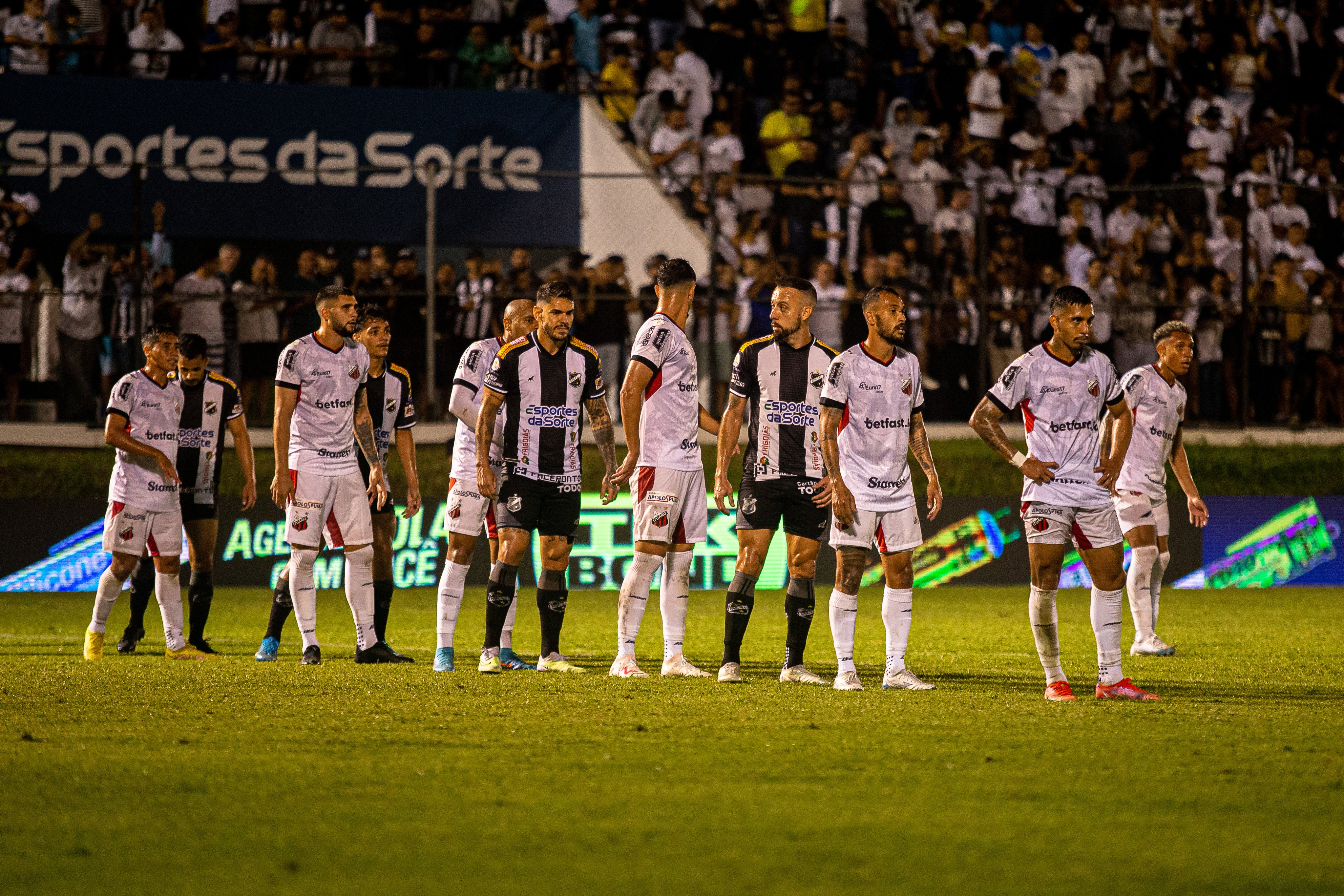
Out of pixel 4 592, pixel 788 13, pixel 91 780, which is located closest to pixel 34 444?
pixel 4 592

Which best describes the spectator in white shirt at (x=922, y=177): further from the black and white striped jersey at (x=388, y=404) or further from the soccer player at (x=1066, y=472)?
the soccer player at (x=1066, y=472)

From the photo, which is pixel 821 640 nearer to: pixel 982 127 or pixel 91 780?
pixel 91 780

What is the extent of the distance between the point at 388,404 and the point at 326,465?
95cm

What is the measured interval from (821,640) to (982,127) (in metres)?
11.6

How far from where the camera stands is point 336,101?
17.9 meters

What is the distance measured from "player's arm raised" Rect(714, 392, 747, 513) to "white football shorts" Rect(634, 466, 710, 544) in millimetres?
166

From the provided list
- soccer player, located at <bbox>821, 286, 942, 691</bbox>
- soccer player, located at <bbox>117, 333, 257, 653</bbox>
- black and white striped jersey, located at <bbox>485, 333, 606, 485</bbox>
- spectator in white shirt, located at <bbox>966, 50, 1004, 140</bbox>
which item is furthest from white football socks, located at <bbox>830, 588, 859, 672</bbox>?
spectator in white shirt, located at <bbox>966, 50, 1004, 140</bbox>

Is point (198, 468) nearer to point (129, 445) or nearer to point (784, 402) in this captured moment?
point (129, 445)

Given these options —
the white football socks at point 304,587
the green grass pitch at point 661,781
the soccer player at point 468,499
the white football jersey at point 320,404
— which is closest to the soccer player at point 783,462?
the green grass pitch at point 661,781

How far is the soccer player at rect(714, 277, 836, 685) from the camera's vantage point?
855 centimetres

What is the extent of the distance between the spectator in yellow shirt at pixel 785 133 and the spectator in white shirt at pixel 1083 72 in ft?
14.8

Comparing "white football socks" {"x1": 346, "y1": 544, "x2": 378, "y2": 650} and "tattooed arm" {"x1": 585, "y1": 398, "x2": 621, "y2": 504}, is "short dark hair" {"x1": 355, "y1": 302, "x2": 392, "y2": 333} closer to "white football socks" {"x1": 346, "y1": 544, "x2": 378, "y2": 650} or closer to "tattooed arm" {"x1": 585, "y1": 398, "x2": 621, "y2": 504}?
"white football socks" {"x1": 346, "y1": 544, "x2": 378, "y2": 650}

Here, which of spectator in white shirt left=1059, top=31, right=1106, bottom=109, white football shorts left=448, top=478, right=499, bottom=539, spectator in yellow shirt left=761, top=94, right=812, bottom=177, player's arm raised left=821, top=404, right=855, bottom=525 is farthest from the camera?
spectator in white shirt left=1059, top=31, right=1106, bottom=109

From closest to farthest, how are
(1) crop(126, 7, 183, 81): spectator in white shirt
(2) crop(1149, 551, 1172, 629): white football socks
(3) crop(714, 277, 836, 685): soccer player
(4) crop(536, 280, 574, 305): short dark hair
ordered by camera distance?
(3) crop(714, 277, 836, 685): soccer player → (4) crop(536, 280, 574, 305): short dark hair → (2) crop(1149, 551, 1172, 629): white football socks → (1) crop(126, 7, 183, 81): spectator in white shirt
